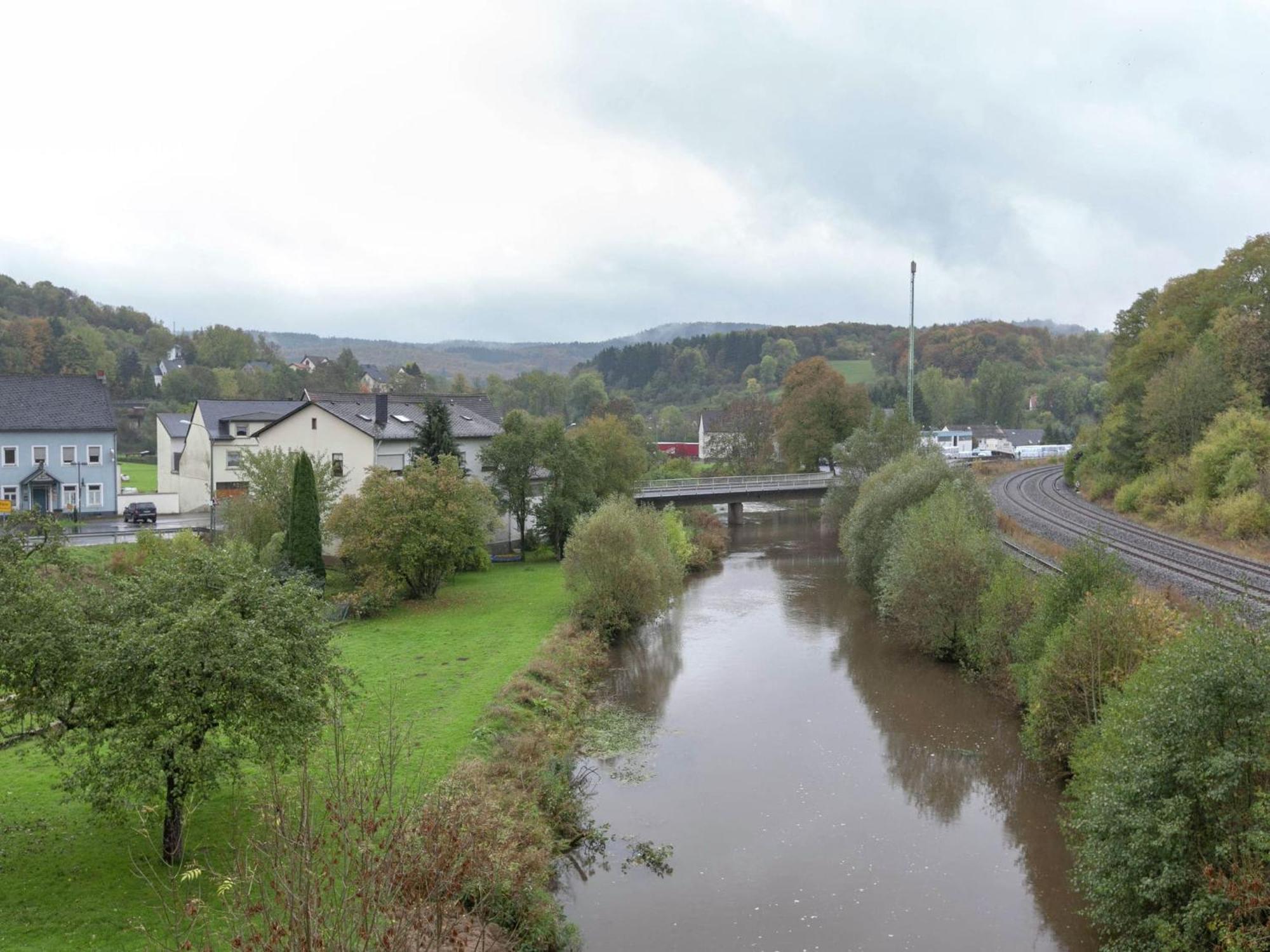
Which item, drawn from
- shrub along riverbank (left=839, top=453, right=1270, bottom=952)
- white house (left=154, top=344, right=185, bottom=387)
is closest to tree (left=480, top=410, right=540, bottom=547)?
shrub along riverbank (left=839, top=453, right=1270, bottom=952)

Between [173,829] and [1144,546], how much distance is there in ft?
117

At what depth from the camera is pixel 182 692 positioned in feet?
43.7

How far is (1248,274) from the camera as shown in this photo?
189 ft

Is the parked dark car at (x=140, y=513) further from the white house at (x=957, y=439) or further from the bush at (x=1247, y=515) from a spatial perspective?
the white house at (x=957, y=439)

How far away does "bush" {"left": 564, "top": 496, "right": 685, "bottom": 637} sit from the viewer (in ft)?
113

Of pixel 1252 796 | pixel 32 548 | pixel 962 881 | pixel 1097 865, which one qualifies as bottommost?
pixel 962 881

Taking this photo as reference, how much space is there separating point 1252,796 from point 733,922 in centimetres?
756

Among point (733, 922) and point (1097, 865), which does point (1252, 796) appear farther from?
point (733, 922)

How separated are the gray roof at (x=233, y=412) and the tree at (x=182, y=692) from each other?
3753cm

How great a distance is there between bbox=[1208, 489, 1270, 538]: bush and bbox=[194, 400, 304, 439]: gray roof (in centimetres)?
4236

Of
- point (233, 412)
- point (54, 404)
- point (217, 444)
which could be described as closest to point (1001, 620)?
point (217, 444)

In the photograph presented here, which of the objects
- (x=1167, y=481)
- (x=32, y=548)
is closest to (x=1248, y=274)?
(x=1167, y=481)

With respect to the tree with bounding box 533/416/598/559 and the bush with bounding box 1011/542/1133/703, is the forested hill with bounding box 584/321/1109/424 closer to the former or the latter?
the tree with bounding box 533/416/598/559

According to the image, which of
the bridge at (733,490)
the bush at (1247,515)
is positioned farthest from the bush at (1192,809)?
the bridge at (733,490)
